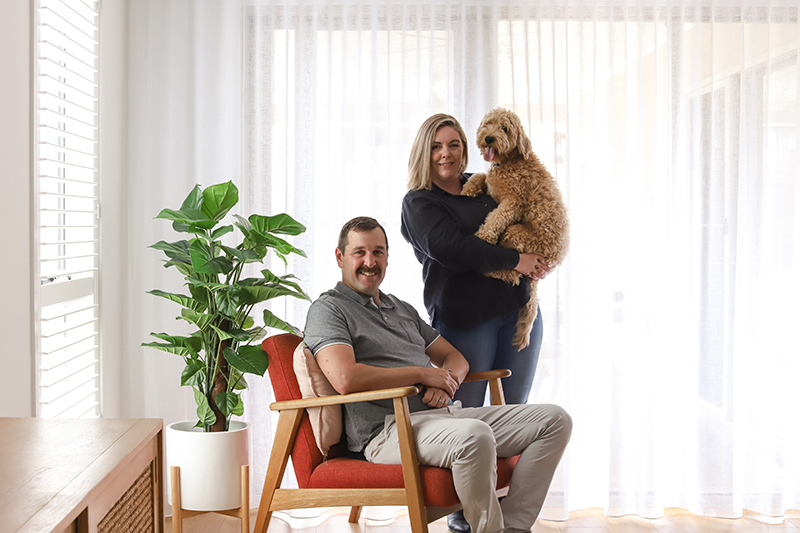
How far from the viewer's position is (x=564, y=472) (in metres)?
2.96

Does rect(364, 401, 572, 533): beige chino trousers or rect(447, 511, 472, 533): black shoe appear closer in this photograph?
rect(364, 401, 572, 533): beige chino trousers

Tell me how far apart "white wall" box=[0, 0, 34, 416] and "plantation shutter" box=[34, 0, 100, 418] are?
0.05 meters

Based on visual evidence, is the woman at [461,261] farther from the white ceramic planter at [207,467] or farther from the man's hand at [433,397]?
the white ceramic planter at [207,467]

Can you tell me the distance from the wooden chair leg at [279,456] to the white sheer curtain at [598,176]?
0.81m

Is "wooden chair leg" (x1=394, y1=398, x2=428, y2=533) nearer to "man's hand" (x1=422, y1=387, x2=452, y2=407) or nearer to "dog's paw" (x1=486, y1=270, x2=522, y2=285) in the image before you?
"man's hand" (x1=422, y1=387, x2=452, y2=407)

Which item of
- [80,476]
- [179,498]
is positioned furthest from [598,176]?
[80,476]

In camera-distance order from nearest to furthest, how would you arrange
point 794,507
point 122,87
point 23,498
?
point 23,498 → point 122,87 → point 794,507

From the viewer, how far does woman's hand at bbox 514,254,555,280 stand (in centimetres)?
241

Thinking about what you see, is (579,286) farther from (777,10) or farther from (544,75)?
(777,10)

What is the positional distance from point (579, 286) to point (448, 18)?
131 centimetres

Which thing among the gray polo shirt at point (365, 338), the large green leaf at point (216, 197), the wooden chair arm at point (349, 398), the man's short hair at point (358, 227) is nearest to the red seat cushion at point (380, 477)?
the gray polo shirt at point (365, 338)

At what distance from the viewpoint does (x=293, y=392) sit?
2.20 metres

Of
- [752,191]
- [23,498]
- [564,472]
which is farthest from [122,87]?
[752,191]

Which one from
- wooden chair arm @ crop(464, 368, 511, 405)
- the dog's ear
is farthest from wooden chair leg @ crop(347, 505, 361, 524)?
the dog's ear
